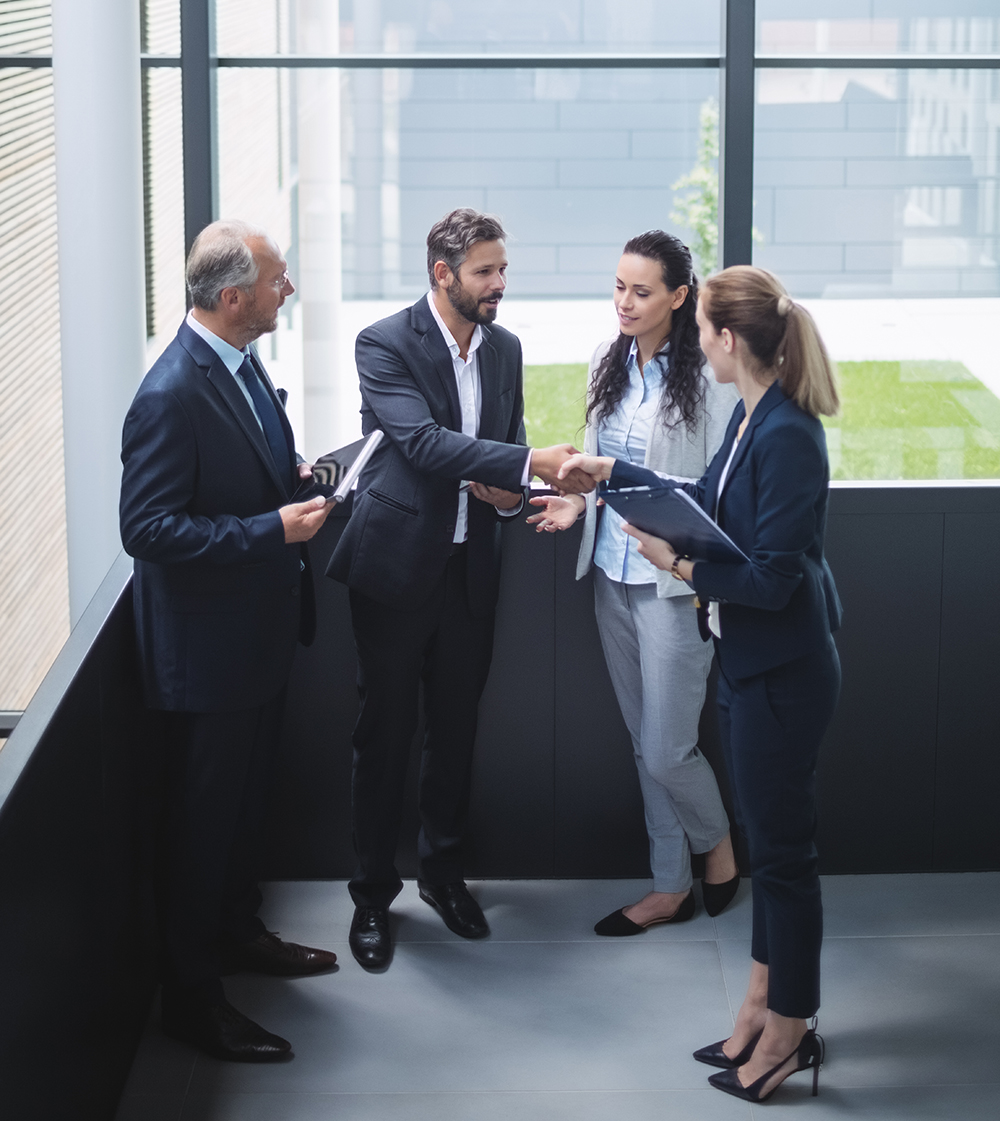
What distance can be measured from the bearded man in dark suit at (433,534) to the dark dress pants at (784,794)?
2.62ft

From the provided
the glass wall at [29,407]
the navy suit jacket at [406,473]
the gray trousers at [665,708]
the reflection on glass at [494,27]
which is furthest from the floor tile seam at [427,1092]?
the glass wall at [29,407]

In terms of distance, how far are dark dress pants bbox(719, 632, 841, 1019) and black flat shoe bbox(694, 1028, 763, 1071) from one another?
7.2 inches

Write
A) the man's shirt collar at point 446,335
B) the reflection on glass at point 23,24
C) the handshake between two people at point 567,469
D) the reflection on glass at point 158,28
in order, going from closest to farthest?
the handshake between two people at point 567,469 → the man's shirt collar at point 446,335 → the reflection on glass at point 158,28 → the reflection on glass at point 23,24

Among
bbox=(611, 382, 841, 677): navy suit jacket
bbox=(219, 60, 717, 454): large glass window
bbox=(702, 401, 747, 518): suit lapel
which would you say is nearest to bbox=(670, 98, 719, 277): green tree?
bbox=(219, 60, 717, 454): large glass window

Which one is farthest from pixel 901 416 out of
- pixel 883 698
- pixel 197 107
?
pixel 197 107

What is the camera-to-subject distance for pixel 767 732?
277cm

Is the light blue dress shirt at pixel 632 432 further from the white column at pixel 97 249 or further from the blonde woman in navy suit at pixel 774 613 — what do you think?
the white column at pixel 97 249

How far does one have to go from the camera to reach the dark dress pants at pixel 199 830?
3.04 metres

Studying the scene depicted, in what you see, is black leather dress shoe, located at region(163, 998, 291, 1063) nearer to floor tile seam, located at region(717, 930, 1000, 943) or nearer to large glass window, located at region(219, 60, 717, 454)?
floor tile seam, located at region(717, 930, 1000, 943)

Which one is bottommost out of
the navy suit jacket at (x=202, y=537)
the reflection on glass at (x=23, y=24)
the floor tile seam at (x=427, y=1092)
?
the floor tile seam at (x=427, y=1092)

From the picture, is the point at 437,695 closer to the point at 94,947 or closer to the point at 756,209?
the point at 94,947

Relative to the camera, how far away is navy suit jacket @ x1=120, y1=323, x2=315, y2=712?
279 cm

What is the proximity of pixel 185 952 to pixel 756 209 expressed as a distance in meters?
2.58

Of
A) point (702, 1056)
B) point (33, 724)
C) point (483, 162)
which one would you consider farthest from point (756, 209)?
point (33, 724)
